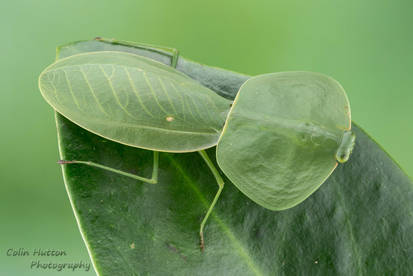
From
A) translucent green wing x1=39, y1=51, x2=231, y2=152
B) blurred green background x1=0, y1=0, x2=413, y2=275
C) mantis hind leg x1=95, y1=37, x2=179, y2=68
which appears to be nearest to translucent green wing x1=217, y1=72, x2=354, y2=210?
translucent green wing x1=39, y1=51, x2=231, y2=152

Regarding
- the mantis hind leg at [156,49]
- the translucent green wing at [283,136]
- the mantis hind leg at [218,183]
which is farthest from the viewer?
the mantis hind leg at [156,49]

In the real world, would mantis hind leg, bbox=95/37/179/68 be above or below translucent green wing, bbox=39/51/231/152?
above

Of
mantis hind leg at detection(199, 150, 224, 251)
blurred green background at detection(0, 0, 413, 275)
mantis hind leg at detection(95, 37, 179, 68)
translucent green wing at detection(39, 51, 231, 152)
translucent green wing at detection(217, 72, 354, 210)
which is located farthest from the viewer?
blurred green background at detection(0, 0, 413, 275)

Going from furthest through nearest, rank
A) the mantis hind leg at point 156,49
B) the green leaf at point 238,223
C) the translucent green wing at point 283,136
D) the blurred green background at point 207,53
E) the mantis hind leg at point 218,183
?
the blurred green background at point 207,53 → the mantis hind leg at point 156,49 → the translucent green wing at point 283,136 → the mantis hind leg at point 218,183 → the green leaf at point 238,223

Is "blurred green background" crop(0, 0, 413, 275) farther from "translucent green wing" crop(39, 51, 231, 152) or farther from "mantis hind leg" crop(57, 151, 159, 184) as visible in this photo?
"mantis hind leg" crop(57, 151, 159, 184)

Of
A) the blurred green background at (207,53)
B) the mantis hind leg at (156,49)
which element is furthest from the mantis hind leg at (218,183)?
the blurred green background at (207,53)

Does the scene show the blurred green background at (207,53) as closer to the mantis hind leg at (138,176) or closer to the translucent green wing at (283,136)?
the translucent green wing at (283,136)

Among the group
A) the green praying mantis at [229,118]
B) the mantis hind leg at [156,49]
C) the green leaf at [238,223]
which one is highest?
the mantis hind leg at [156,49]
